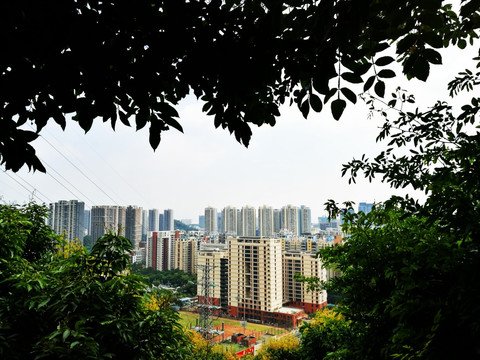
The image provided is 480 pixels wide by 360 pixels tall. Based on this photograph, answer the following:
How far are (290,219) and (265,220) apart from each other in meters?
3.18

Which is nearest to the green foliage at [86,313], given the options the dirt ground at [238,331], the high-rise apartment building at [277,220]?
the dirt ground at [238,331]

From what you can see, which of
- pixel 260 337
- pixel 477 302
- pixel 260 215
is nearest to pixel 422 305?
pixel 477 302

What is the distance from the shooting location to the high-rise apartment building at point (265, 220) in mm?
34094

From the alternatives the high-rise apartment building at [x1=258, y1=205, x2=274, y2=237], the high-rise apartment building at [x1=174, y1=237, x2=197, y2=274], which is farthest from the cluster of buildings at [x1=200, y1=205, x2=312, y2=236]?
the high-rise apartment building at [x1=174, y1=237, x2=197, y2=274]

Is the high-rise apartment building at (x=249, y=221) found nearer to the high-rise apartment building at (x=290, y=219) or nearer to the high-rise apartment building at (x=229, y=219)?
the high-rise apartment building at (x=229, y=219)

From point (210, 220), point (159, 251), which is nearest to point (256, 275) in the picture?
point (159, 251)

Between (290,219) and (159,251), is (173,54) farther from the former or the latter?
(290,219)

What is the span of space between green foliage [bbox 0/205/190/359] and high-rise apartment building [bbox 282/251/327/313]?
1498 centimetres

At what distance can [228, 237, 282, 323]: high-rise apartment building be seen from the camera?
18.8 m

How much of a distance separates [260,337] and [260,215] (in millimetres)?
18669

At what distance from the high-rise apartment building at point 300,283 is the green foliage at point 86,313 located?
1498cm

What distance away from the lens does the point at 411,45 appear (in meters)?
0.87

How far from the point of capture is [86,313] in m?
1.91

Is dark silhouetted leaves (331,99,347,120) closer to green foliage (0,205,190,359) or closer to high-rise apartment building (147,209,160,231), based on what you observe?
green foliage (0,205,190,359)
